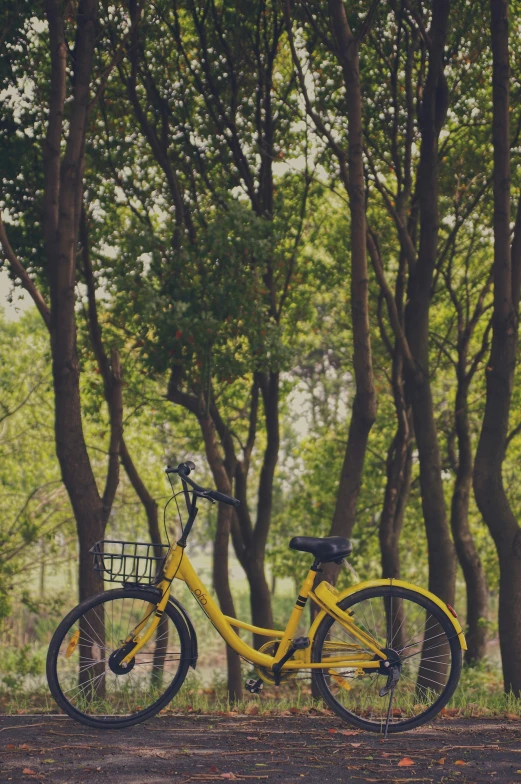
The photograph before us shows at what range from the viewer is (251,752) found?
16.5 feet

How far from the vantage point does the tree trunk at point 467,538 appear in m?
15.2

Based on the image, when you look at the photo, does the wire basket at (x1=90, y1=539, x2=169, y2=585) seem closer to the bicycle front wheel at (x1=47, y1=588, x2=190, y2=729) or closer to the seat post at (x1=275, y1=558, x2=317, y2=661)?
the bicycle front wheel at (x1=47, y1=588, x2=190, y2=729)

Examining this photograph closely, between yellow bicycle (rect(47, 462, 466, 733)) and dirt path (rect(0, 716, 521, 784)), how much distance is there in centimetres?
20

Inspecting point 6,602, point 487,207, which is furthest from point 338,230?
point 6,602

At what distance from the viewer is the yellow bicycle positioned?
553 cm

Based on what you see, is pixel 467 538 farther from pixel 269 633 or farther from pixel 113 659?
pixel 113 659

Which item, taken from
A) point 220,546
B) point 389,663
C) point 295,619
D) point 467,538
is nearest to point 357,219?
point 220,546

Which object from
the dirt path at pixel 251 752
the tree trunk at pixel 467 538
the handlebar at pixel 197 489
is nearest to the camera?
the dirt path at pixel 251 752

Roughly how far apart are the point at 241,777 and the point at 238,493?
10.8 meters

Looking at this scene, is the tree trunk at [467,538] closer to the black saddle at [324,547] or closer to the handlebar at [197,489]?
the black saddle at [324,547]

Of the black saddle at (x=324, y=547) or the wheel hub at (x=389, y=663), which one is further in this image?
the wheel hub at (x=389, y=663)

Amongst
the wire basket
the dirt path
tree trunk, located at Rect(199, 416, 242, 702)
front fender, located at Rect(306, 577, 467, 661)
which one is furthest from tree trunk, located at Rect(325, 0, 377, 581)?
the wire basket

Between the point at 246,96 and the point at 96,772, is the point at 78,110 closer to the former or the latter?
the point at 246,96

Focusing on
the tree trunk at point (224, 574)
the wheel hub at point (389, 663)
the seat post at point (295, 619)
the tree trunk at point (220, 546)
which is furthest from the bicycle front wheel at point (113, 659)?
the tree trunk at point (220, 546)
